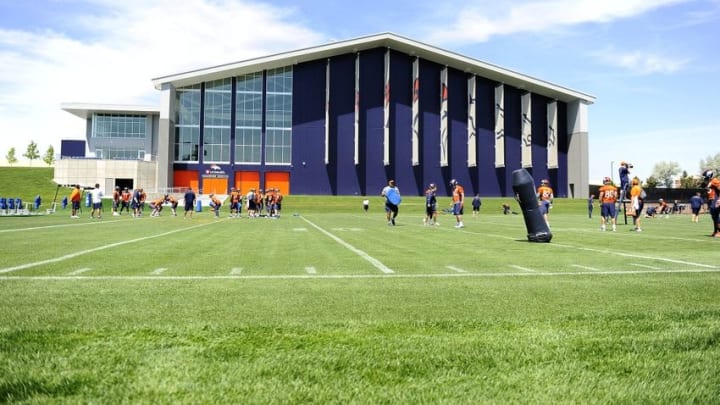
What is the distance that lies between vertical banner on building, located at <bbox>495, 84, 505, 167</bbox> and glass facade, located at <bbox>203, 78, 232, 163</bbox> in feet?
105

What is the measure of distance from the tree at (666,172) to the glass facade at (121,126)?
112m

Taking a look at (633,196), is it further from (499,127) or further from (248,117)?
(248,117)

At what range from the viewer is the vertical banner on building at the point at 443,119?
65625mm

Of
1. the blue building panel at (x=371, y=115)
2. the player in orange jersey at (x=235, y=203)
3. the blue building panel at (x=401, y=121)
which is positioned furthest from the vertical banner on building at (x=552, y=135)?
the player in orange jersey at (x=235, y=203)

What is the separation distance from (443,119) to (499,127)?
23.7ft

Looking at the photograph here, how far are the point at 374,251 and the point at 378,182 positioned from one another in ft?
182

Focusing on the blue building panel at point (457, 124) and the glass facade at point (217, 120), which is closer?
the glass facade at point (217, 120)

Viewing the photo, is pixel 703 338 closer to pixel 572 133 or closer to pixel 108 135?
pixel 572 133

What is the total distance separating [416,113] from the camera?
6519cm

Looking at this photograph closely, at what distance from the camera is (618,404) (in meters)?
2.69

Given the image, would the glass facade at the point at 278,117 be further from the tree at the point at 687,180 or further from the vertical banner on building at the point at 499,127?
the tree at the point at 687,180

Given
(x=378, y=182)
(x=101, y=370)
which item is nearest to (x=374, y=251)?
(x=101, y=370)

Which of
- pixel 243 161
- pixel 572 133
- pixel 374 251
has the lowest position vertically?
pixel 374 251

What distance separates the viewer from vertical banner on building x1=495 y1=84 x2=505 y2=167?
67625 mm
